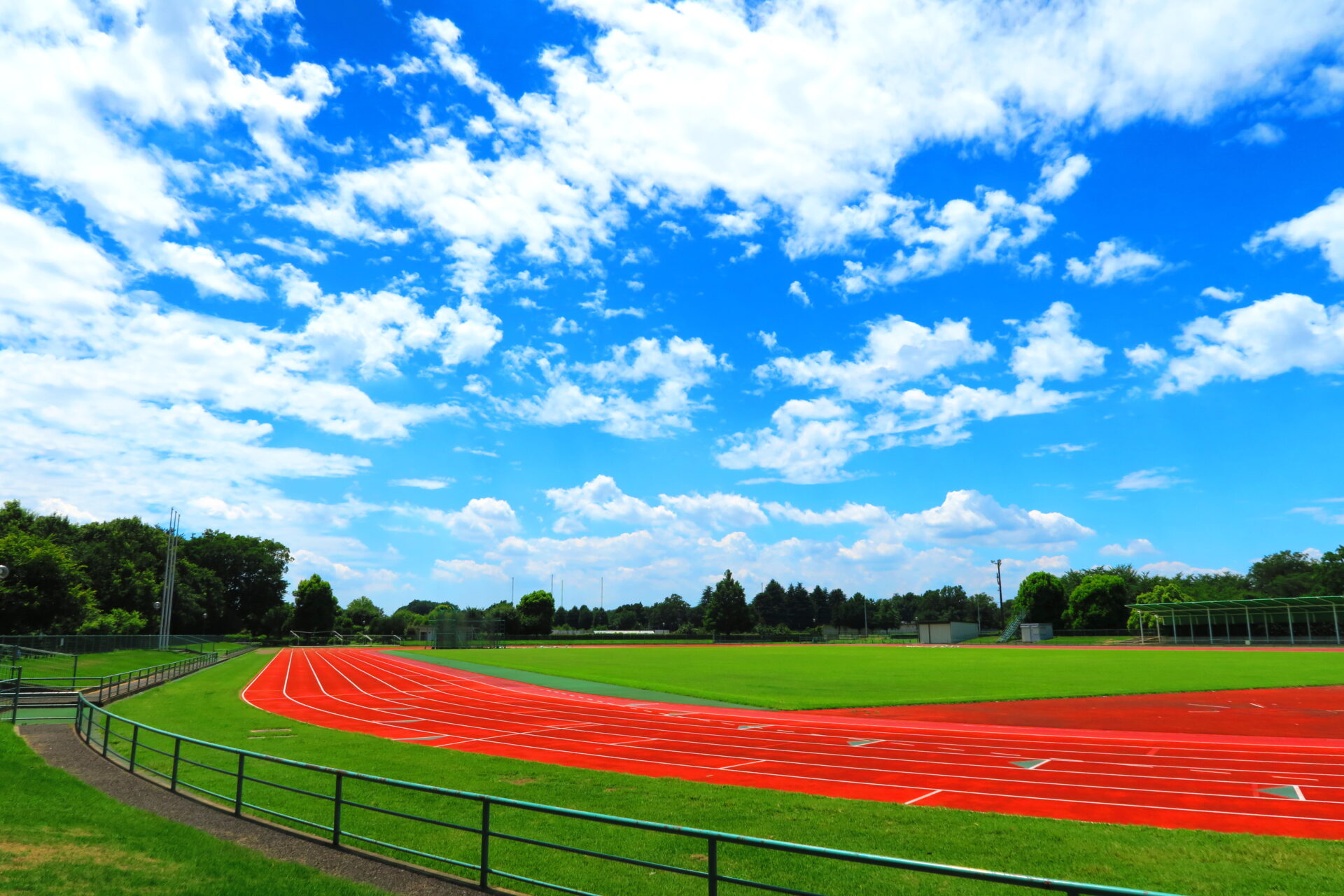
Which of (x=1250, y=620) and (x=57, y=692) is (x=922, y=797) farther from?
(x=1250, y=620)

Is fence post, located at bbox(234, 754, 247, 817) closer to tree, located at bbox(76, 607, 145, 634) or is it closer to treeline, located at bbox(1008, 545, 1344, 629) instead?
tree, located at bbox(76, 607, 145, 634)

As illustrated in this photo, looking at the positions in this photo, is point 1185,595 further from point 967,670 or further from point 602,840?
point 602,840

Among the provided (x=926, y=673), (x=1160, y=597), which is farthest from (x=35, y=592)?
(x=1160, y=597)

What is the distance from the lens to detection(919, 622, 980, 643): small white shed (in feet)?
318

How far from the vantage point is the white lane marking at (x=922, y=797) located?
1230 centimetres

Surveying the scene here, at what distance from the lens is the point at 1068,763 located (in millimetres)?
15430

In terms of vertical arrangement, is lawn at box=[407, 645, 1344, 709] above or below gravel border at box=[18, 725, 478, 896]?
below

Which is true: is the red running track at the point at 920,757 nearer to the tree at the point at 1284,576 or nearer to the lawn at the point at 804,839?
the lawn at the point at 804,839

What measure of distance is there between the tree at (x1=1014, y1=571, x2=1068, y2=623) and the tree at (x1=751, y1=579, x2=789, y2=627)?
86600mm

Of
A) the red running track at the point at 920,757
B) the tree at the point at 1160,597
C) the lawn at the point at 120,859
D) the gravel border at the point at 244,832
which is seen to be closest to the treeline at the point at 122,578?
the red running track at the point at 920,757

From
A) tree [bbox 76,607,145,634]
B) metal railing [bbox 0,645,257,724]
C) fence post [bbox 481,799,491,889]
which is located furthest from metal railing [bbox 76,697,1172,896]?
tree [bbox 76,607,145,634]

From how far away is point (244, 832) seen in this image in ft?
31.9

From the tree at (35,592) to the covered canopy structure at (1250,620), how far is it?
285 ft

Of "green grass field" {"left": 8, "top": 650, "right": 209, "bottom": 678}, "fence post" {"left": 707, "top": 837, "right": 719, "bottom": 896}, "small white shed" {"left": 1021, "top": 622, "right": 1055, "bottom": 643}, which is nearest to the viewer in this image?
"fence post" {"left": 707, "top": 837, "right": 719, "bottom": 896}
